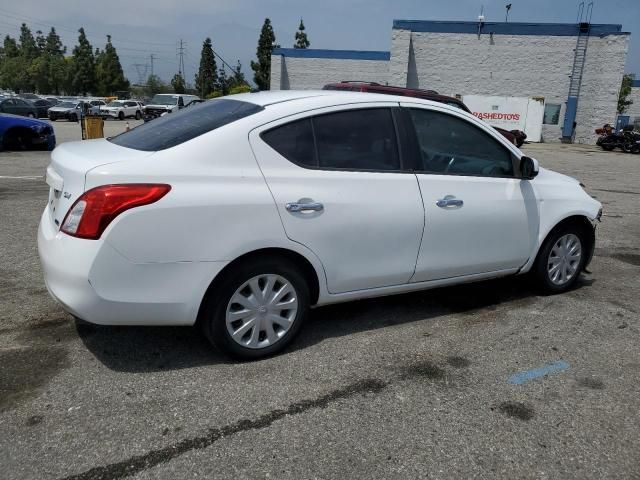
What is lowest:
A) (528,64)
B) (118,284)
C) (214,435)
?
(214,435)

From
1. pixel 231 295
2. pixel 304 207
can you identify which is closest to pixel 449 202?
pixel 304 207

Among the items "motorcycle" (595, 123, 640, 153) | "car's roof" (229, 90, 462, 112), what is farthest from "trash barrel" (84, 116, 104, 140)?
"motorcycle" (595, 123, 640, 153)

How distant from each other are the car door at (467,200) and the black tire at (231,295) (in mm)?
1005

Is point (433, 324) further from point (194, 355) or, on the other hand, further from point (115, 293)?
point (115, 293)

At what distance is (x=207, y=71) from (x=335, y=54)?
1933 inches

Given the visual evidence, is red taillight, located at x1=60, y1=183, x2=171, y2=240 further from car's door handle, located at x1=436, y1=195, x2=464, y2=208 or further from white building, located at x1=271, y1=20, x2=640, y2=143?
white building, located at x1=271, y1=20, x2=640, y2=143

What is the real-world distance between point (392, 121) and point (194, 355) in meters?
2.09

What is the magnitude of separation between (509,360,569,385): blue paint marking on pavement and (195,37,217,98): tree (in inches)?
3162

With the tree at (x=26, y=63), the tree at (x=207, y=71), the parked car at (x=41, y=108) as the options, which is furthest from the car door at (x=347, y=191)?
the tree at (x=26, y=63)

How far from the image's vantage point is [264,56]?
66.1m

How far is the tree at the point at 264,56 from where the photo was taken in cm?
6456

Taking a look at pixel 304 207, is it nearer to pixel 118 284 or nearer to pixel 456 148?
pixel 118 284

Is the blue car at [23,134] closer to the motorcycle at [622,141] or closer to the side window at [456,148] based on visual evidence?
the side window at [456,148]

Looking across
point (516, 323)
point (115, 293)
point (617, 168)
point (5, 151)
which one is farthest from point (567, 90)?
point (115, 293)
